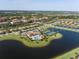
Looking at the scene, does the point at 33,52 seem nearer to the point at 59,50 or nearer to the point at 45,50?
the point at 45,50

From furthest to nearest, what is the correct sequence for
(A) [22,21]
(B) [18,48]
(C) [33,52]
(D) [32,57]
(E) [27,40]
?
(A) [22,21] < (E) [27,40] < (B) [18,48] < (C) [33,52] < (D) [32,57]

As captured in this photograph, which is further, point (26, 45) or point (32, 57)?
point (26, 45)

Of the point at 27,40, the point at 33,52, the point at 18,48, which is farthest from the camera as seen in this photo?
the point at 27,40

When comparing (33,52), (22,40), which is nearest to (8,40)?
(22,40)

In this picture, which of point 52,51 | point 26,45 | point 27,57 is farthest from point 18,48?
point 52,51

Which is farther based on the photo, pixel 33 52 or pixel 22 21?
pixel 22 21

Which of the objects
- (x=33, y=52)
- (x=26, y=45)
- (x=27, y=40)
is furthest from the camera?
(x=27, y=40)

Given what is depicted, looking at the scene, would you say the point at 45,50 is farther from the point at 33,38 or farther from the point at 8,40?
the point at 8,40

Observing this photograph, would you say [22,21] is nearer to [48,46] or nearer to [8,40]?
[8,40]
